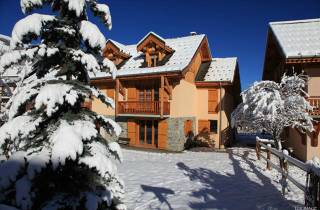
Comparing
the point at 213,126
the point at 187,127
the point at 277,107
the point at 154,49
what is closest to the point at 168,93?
the point at 187,127

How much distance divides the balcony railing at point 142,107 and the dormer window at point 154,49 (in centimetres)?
321

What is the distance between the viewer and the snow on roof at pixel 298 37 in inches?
517

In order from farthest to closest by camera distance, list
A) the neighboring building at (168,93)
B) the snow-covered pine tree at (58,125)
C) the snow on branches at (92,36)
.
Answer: the neighboring building at (168,93) → the snow on branches at (92,36) → the snow-covered pine tree at (58,125)

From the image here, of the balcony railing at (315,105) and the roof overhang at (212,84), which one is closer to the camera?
the balcony railing at (315,105)

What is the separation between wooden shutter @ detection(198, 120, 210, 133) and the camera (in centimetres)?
2020

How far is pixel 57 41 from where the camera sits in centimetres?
502

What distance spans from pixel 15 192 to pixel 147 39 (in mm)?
16589

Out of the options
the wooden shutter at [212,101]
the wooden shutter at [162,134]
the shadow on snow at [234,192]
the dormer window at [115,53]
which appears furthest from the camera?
the dormer window at [115,53]

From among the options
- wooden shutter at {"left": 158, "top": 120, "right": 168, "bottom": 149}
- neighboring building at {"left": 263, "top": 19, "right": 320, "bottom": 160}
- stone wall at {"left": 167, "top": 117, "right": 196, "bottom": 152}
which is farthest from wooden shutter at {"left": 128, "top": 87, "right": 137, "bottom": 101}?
neighboring building at {"left": 263, "top": 19, "right": 320, "bottom": 160}

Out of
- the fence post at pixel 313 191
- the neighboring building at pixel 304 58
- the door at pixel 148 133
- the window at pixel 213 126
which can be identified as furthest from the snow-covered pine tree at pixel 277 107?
the door at pixel 148 133

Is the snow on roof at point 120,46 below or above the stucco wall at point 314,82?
above

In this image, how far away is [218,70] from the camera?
21219mm

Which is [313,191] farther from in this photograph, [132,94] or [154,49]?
[154,49]

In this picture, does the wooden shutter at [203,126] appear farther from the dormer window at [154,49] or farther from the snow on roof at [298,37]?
the snow on roof at [298,37]
